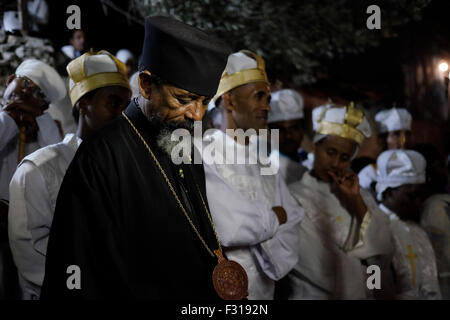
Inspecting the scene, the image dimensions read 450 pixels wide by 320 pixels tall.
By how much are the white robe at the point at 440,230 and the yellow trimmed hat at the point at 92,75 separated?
3.48 meters

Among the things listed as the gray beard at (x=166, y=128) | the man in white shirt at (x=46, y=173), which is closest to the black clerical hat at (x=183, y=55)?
the gray beard at (x=166, y=128)

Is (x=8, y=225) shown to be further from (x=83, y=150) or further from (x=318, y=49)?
(x=318, y=49)

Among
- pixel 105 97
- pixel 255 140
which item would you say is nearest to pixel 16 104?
pixel 105 97

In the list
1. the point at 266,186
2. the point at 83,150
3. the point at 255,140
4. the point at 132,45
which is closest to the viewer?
the point at 83,150

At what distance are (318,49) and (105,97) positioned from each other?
22.2ft

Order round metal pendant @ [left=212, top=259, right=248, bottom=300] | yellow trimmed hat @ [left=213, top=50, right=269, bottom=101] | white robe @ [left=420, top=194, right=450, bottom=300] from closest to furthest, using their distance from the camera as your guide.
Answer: round metal pendant @ [left=212, top=259, right=248, bottom=300], yellow trimmed hat @ [left=213, top=50, right=269, bottom=101], white robe @ [left=420, top=194, right=450, bottom=300]

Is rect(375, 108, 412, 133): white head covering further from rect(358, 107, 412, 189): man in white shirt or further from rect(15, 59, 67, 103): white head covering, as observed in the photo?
rect(15, 59, 67, 103): white head covering

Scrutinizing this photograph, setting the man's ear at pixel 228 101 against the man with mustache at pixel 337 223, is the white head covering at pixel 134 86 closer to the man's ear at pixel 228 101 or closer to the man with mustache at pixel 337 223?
the man's ear at pixel 228 101

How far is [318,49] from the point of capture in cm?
997

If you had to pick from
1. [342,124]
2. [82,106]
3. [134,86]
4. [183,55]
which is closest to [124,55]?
[134,86]

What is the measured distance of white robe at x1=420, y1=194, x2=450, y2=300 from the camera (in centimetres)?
558

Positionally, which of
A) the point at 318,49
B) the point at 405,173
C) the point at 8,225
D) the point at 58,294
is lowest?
the point at 58,294

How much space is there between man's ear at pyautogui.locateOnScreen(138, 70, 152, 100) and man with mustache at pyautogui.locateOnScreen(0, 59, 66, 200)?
125cm

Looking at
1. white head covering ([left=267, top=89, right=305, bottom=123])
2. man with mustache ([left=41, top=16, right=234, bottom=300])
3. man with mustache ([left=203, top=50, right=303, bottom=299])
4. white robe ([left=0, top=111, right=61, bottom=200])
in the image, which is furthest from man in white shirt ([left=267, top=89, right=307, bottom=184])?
man with mustache ([left=41, top=16, right=234, bottom=300])
